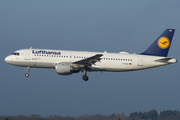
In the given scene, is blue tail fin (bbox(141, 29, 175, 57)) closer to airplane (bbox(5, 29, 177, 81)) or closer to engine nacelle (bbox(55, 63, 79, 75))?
airplane (bbox(5, 29, 177, 81))

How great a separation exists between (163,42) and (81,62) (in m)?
15.0

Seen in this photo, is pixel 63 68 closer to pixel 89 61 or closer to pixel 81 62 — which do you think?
pixel 81 62

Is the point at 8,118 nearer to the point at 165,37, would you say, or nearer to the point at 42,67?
the point at 42,67

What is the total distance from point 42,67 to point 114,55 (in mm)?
11513

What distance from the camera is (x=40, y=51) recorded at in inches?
1702

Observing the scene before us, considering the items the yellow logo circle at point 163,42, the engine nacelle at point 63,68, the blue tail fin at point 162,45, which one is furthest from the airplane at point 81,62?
the yellow logo circle at point 163,42

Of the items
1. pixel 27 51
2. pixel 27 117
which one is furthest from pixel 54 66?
pixel 27 117

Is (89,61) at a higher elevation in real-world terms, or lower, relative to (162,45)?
lower

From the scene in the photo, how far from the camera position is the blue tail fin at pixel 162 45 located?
4588 cm

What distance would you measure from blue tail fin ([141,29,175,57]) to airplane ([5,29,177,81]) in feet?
4.13

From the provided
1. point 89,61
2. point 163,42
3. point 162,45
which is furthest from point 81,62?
point 163,42

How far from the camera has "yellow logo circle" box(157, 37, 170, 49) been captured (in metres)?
46.2

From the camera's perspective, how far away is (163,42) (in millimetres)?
46594

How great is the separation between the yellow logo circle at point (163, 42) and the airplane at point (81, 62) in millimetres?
2375
